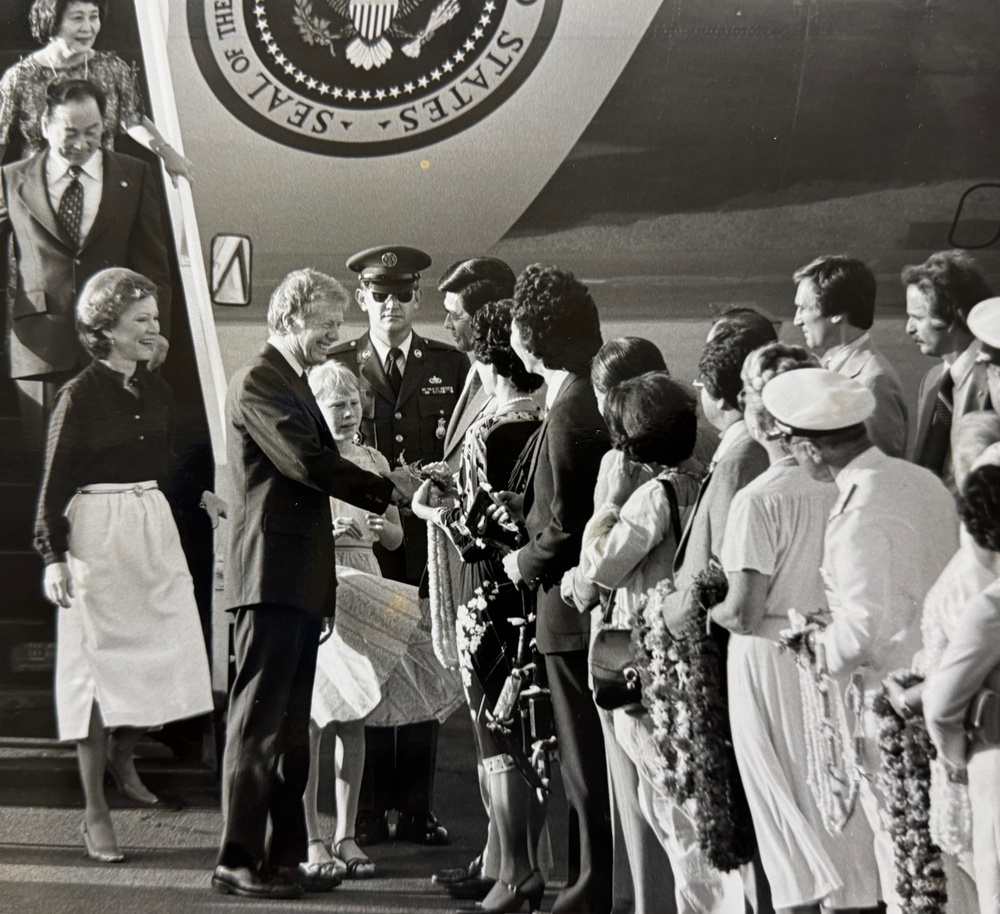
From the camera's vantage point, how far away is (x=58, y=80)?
3291 millimetres

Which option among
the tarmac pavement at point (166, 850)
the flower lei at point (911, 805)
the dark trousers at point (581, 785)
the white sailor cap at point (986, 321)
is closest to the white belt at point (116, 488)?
the tarmac pavement at point (166, 850)

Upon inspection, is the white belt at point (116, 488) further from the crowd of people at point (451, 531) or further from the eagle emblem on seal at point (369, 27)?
the eagle emblem on seal at point (369, 27)

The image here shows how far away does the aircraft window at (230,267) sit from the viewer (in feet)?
10.8

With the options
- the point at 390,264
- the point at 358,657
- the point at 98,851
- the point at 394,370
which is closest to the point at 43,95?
the point at 390,264

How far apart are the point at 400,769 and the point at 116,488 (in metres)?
1.06

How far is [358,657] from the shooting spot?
3.30 metres

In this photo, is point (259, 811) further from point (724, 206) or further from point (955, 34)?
point (955, 34)

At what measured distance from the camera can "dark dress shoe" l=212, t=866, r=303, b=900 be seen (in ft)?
10.7

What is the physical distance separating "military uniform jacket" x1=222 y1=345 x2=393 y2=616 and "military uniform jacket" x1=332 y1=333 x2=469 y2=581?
106mm

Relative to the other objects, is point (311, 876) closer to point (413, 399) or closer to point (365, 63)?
point (413, 399)

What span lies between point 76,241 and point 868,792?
8.14 ft

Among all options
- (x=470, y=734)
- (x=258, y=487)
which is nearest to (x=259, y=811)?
(x=470, y=734)

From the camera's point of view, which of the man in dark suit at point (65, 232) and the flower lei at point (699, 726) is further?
the man in dark suit at point (65, 232)

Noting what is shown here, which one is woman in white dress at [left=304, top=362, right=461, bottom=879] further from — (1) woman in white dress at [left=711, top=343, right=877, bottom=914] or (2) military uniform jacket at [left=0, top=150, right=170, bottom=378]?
(1) woman in white dress at [left=711, top=343, right=877, bottom=914]
